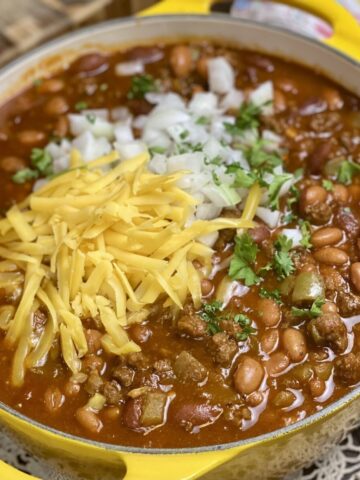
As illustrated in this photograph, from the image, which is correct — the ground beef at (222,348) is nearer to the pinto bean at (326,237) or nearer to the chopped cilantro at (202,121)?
the pinto bean at (326,237)

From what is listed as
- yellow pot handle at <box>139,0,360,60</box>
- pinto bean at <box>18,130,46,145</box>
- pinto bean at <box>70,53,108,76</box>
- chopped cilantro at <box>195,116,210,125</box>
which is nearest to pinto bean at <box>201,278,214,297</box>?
chopped cilantro at <box>195,116,210,125</box>

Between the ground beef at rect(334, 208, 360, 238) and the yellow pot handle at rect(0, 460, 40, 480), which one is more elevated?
the yellow pot handle at rect(0, 460, 40, 480)

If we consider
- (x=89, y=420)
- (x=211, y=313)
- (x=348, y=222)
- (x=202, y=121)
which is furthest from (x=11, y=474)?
(x=202, y=121)

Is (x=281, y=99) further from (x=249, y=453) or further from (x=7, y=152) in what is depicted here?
(x=249, y=453)

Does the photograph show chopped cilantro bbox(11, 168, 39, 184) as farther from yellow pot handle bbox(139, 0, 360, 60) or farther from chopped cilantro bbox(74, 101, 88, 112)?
yellow pot handle bbox(139, 0, 360, 60)

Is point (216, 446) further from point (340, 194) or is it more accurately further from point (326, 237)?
point (340, 194)

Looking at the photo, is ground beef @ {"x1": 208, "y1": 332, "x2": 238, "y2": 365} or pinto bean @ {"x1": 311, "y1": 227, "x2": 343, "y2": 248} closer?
ground beef @ {"x1": 208, "y1": 332, "x2": 238, "y2": 365}
